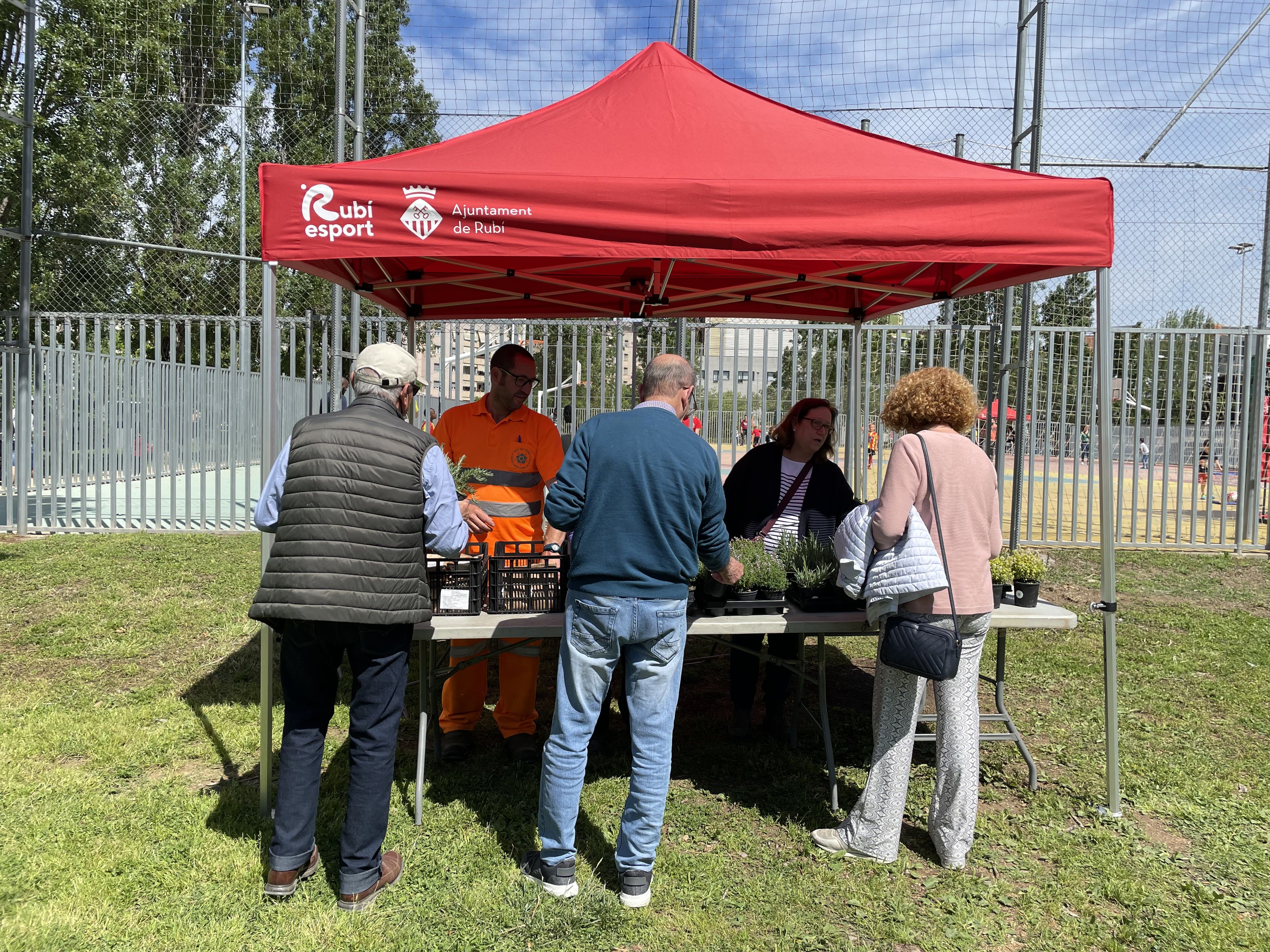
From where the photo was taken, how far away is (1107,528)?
141 inches

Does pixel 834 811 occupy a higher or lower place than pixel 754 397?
lower

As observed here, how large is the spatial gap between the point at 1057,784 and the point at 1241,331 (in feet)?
26.1

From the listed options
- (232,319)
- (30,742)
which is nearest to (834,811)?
(30,742)

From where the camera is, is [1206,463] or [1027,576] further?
[1206,463]

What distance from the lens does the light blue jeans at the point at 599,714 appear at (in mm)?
2812

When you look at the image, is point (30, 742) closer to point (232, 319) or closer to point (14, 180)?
point (232, 319)

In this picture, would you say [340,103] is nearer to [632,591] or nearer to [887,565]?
[632,591]

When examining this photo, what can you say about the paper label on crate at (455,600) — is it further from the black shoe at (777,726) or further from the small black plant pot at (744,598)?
the black shoe at (777,726)

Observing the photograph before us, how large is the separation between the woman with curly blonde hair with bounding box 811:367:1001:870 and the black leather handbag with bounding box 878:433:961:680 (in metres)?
0.01

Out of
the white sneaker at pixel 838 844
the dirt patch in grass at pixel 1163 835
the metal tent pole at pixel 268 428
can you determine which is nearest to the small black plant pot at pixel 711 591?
the white sneaker at pixel 838 844

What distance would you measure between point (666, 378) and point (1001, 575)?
69.8 inches

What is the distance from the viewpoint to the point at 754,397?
9.12 meters

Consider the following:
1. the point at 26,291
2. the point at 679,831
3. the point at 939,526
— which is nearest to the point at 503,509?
the point at 679,831

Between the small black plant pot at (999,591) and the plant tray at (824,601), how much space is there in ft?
1.86
